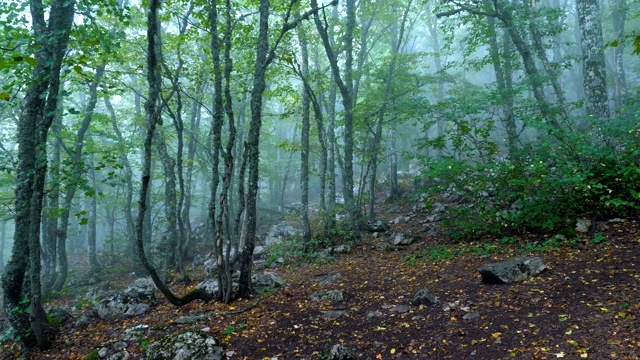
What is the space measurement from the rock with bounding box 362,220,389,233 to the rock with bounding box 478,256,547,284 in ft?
19.6

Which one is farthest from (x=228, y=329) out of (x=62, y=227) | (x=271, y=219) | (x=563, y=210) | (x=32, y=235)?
(x=271, y=219)

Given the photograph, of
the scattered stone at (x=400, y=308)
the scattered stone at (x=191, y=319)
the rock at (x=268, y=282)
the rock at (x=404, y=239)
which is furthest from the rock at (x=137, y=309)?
the rock at (x=404, y=239)

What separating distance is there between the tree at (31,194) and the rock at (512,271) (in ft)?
23.4

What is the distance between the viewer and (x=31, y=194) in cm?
591

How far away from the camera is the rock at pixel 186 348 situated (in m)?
4.39

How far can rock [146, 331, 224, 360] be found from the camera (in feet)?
14.4

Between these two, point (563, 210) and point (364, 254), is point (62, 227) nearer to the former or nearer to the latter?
point (364, 254)

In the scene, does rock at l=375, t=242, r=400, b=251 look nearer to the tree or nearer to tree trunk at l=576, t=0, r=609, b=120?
tree trunk at l=576, t=0, r=609, b=120

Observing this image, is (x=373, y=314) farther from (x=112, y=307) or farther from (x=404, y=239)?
(x=112, y=307)

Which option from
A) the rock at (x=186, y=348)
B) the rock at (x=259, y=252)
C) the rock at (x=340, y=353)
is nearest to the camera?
the rock at (x=340, y=353)

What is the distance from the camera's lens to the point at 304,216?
38.2ft

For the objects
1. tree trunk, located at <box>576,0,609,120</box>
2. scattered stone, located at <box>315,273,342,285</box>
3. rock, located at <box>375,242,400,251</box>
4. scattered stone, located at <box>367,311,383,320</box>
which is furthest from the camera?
rock, located at <box>375,242,400,251</box>

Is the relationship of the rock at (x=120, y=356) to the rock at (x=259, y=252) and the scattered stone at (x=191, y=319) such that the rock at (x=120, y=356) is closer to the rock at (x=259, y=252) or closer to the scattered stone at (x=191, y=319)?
the scattered stone at (x=191, y=319)

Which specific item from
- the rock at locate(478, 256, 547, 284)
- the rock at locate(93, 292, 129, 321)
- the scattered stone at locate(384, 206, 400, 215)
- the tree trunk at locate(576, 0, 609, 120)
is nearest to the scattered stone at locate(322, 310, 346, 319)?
the rock at locate(478, 256, 547, 284)
